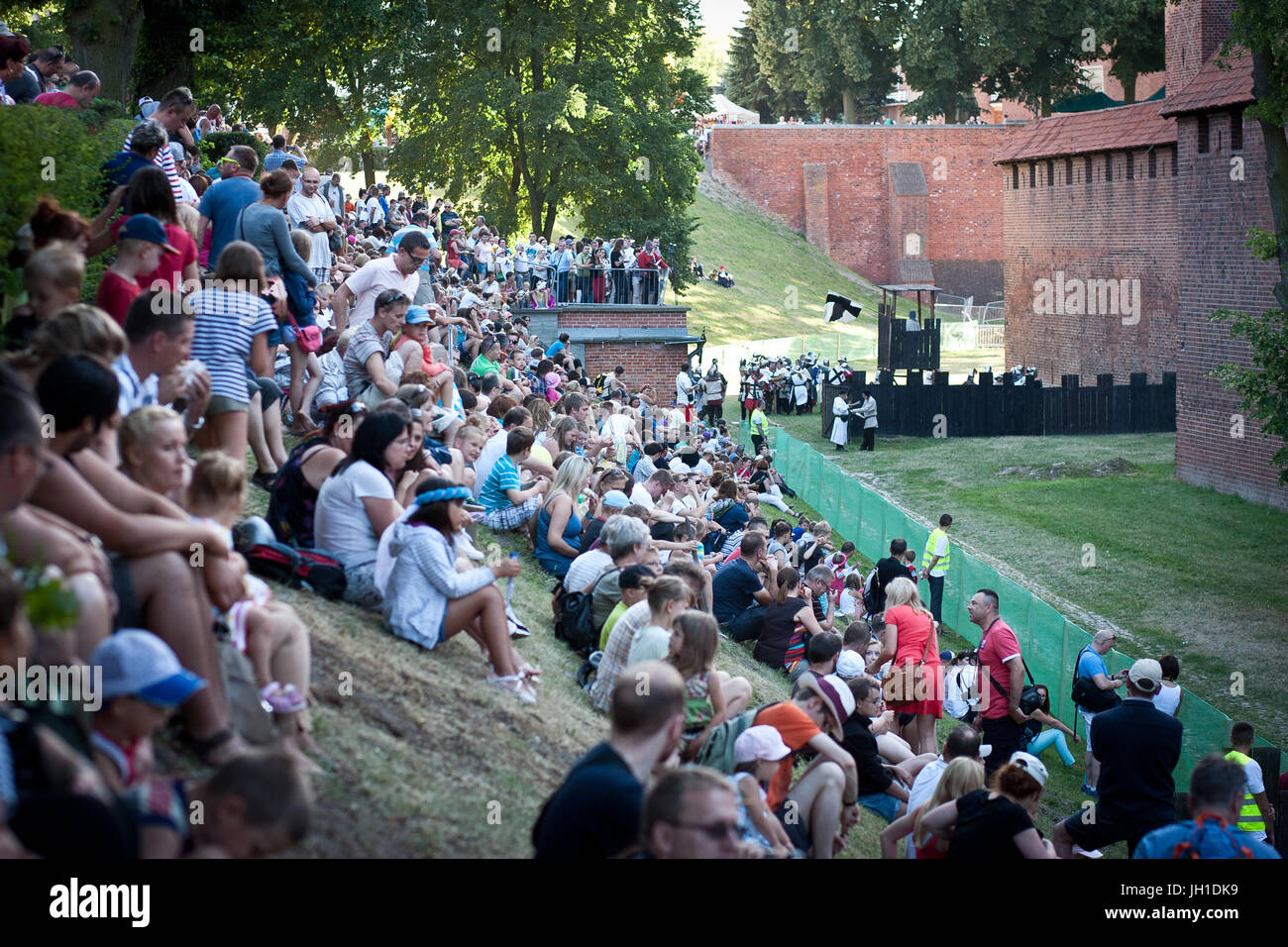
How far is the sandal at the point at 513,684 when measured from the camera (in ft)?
24.6

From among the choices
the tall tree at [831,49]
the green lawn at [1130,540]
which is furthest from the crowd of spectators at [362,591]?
the tall tree at [831,49]

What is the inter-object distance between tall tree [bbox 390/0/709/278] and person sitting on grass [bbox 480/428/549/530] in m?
26.2

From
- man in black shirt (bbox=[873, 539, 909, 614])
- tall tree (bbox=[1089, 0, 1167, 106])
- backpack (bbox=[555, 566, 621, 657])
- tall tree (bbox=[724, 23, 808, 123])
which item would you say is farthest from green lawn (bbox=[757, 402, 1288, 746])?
tall tree (bbox=[724, 23, 808, 123])

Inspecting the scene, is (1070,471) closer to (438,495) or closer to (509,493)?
(509,493)

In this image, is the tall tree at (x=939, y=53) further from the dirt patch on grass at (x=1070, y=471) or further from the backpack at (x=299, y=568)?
the backpack at (x=299, y=568)

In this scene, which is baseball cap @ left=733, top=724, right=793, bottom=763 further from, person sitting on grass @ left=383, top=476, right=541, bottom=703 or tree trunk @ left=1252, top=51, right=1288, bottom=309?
tree trunk @ left=1252, top=51, right=1288, bottom=309

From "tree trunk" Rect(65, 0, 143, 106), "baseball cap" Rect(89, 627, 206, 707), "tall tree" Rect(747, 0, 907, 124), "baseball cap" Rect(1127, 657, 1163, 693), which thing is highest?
"tall tree" Rect(747, 0, 907, 124)

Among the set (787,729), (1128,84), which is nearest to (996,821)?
(787,729)

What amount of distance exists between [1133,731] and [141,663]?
699 cm

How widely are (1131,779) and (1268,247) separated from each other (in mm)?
12923

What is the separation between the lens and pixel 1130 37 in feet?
185

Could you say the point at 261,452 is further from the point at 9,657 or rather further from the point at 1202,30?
the point at 1202,30

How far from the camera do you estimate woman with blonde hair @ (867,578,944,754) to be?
1141cm
